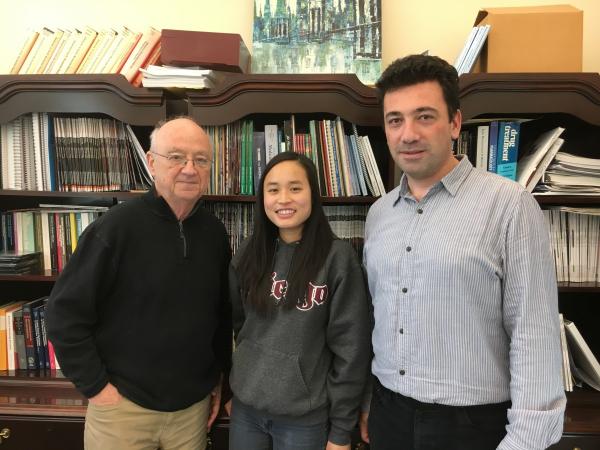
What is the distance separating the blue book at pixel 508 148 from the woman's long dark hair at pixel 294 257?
0.75m

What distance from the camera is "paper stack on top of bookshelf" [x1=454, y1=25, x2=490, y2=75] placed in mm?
1445

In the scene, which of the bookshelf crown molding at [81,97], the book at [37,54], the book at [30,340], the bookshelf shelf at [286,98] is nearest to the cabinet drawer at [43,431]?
the book at [30,340]

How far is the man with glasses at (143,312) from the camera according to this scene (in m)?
1.15

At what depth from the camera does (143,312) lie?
120cm

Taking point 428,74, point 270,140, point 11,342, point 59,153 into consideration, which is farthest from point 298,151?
point 11,342

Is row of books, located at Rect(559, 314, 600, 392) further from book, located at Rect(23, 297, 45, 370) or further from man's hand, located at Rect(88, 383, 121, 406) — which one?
book, located at Rect(23, 297, 45, 370)

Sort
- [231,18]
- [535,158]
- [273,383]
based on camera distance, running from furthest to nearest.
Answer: [231,18], [535,158], [273,383]

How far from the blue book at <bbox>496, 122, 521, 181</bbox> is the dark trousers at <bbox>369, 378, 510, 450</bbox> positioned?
86 cm

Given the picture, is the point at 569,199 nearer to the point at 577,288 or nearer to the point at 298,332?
the point at 577,288

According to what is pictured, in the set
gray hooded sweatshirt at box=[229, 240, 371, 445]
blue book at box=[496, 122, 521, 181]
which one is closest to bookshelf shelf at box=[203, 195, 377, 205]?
gray hooded sweatshirt at box=[229, 240, 371, 445]

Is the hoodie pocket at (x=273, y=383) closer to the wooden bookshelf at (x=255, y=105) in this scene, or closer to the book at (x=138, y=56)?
the wooden bookshelf at (x=255, y=105)

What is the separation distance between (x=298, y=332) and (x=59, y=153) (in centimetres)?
123

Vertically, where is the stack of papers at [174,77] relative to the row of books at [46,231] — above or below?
above

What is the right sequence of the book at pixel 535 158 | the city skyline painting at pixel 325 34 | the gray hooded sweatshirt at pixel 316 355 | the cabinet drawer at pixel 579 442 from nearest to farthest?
the gray hooded sweatshirt at pixel 316 355 < the cabinet drawer at pixel 579 442 < the book at pixel 535 158 < the city skyline painting at pixel 325 34
